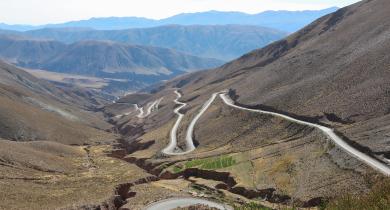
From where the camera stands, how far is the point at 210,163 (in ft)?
286

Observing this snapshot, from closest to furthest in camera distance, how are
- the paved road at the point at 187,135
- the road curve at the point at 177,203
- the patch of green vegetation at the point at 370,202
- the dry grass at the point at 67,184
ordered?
the patch of green vegetation at the point at 370,202 < the road curve at the point at 177,203 < the dry grass at the point at 67,184 < the paved road at the point at 187,135

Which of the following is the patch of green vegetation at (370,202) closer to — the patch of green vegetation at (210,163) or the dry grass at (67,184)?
the dry grass at (67,184)

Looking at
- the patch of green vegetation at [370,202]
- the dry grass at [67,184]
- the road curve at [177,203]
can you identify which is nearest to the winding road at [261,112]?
the dry grass at [67,184]

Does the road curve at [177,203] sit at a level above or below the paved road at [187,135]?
below

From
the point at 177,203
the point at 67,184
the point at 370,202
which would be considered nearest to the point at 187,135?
the point at 67,184

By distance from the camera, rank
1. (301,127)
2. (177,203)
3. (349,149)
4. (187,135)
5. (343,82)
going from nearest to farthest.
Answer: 1. (177,203)
2. (349,149)
3. (301,127)
4. (343,82)
5. (187,135)

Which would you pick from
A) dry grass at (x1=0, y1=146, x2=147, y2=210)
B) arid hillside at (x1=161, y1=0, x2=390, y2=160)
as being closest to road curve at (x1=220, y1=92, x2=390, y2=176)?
arid hillside at (x1=161, y1=0, x2=390, y2=160)

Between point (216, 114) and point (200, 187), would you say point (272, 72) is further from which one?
point (200, 187)

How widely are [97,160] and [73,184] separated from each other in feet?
123

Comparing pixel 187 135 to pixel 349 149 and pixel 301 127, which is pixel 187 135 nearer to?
pixel 301 127

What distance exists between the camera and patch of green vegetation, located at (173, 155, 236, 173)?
84.9m

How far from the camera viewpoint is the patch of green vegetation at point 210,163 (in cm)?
8488

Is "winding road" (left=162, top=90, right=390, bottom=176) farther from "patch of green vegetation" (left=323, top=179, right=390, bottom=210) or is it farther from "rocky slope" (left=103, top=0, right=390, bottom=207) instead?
"patch of green vegetation" (left=323, top=179, right=390, bottom=210)

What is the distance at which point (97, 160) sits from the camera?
117625 millimetres
